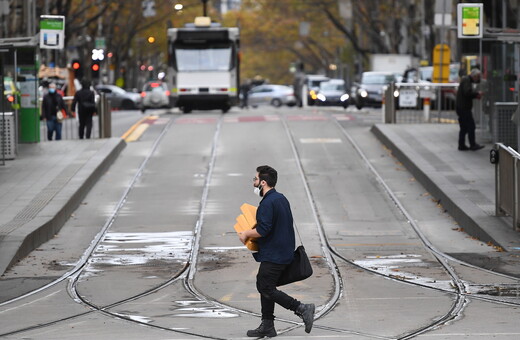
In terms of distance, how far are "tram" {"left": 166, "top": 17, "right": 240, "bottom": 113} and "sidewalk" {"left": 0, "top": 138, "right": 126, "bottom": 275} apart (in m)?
14.3

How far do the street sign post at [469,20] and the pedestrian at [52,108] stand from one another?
9997 mm

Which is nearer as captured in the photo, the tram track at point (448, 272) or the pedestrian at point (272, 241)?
the pedestrian at point (272, 241)

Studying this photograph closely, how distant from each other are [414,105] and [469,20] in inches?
272

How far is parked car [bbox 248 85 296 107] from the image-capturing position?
235 feet

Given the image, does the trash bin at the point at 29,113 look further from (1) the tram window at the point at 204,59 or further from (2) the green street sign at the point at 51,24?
(1) the tram window at the point at 204,59

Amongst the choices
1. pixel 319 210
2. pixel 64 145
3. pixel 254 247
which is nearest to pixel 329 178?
pixel 319 210

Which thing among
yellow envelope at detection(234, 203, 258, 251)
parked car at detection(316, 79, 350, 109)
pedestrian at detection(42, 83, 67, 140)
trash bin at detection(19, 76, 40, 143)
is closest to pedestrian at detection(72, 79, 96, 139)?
pedestrian at detection(42, 83, 67, 140)

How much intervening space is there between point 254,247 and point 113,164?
17088 mm

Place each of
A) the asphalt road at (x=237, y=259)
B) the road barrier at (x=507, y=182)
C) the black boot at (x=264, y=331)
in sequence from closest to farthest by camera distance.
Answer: the black boot at (x=264, y=331)
the asphalt road at (x=237, y=259)
the road barrier at (x=507, y=182)

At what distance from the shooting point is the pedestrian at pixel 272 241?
35.4ft

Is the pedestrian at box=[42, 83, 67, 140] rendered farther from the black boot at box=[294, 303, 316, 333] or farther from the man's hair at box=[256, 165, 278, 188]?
the black boot at box=[294, 303, 316, 333]

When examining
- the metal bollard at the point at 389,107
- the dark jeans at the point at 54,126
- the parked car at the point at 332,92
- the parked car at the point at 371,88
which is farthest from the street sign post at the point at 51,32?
the parked car at the point at 332,92

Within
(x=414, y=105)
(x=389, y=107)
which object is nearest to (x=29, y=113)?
(x=389, y=107)

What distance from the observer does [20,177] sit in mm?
23906
